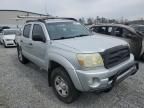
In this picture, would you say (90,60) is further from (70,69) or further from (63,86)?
(63,86)

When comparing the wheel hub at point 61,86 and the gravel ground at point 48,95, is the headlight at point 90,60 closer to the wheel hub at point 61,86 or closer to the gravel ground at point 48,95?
the wheel hub at point 61,86

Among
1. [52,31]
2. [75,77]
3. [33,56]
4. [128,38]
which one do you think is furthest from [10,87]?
[128,38]

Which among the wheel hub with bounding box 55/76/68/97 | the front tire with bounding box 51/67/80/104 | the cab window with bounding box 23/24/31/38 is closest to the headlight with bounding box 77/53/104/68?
the front tire with bounding box 51/67/80/104

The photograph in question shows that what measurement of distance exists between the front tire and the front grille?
86 centimetres

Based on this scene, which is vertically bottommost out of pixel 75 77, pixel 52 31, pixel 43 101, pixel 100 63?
pixel 43 101

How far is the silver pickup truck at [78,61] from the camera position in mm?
3236

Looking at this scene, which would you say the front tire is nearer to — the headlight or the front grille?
the headlight

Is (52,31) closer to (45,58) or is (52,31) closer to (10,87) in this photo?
(45,58)

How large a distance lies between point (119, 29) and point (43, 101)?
480cm

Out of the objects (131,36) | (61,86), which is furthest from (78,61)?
(131,36)

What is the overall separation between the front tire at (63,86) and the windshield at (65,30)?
0.98 m

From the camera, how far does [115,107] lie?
3.53 metres

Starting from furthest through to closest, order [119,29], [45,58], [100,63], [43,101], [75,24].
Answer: [119,29] → [75,24] → [45,58] → [43,101] → [100,63]

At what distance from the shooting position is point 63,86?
3.78m
